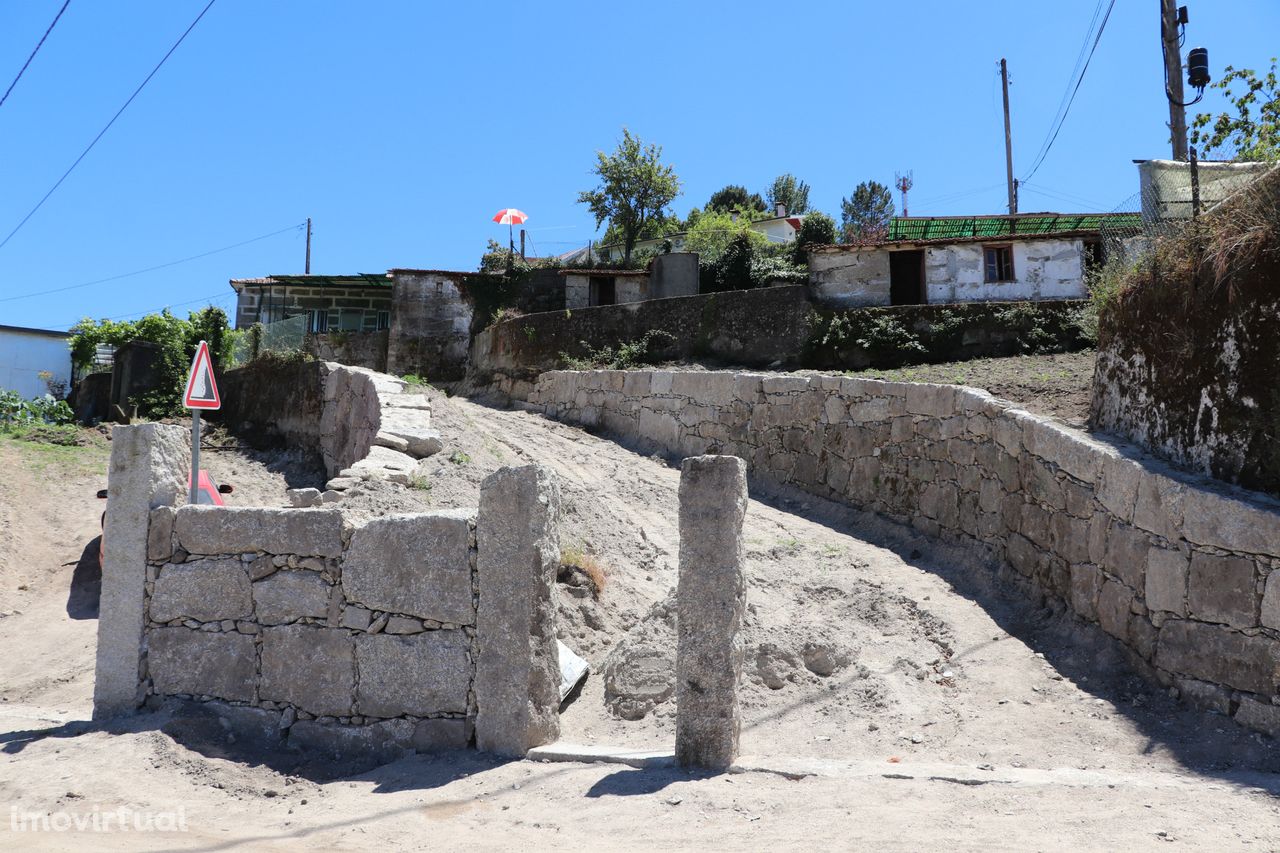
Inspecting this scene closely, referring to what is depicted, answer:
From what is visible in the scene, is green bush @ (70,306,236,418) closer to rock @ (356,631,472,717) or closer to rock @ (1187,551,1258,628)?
rock @ (356,631,472,717)

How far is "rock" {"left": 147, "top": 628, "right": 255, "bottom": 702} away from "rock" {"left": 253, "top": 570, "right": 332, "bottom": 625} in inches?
9.4

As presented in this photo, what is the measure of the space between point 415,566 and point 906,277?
16473 millimetres

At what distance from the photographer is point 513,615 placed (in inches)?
225

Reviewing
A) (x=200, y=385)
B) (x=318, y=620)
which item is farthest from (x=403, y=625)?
(x=200, y=385)

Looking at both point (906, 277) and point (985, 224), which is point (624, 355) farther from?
point (985, 224)

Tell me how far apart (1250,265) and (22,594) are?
12028mm

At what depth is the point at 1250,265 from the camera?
6273mm

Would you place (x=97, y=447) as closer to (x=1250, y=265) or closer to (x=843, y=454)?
(x=843, y=454)

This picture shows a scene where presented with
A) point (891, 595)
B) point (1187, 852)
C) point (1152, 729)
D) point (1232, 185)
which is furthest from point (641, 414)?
point (1187, 852)

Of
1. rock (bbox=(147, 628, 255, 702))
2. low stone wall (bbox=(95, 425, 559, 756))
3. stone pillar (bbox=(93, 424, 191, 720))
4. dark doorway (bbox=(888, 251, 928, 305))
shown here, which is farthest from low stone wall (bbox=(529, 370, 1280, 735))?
dark doorway (bbox=(888, 251, 928, 305))

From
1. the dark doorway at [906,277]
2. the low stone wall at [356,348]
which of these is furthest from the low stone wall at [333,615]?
the low stone wall at [356,348]

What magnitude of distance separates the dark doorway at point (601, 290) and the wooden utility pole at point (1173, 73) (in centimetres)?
1398

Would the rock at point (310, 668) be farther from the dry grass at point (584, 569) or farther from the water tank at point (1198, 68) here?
the water tank at point (1198, 68)

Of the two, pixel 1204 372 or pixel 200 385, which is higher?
pixel 200 385
